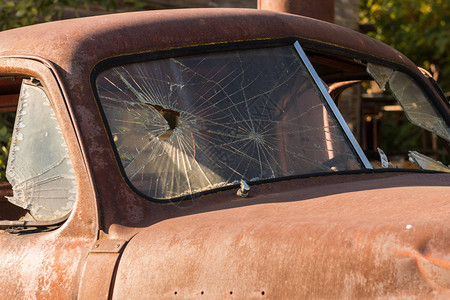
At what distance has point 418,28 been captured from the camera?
1803 cm

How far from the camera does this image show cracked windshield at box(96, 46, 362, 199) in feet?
7.44

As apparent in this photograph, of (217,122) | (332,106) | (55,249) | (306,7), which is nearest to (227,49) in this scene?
(217,122)

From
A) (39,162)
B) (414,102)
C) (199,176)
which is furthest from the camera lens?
(414,102)

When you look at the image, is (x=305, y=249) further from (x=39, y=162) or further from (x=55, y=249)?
(x=39, y=162)

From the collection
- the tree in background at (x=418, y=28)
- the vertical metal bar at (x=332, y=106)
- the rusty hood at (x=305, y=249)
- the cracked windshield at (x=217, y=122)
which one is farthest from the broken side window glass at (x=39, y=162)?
the tree in background at (x=418, y=28)

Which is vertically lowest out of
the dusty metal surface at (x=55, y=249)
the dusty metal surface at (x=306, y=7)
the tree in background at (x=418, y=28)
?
the dusty metal surface at (x=55, y=249)

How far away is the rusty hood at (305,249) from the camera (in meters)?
1.50

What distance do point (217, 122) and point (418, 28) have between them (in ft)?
54.2

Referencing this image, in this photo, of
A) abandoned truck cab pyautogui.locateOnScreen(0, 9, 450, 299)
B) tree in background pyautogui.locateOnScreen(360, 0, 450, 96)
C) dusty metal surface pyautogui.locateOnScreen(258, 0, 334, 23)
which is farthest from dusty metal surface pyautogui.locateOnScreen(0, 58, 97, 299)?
tree in background pyautogui.locateOnScreen(360, 0, 450, 96)

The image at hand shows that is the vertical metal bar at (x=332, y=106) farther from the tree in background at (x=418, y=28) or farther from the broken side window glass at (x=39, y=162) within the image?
the tree in background at (x=418, y=28)

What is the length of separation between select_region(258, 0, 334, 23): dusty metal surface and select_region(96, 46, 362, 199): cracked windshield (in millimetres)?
1238

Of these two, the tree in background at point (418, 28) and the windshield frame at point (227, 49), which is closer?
the windshield frame at point (227, 49)

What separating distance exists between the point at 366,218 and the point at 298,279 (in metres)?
0.21

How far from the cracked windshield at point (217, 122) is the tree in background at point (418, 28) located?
13.6 m
